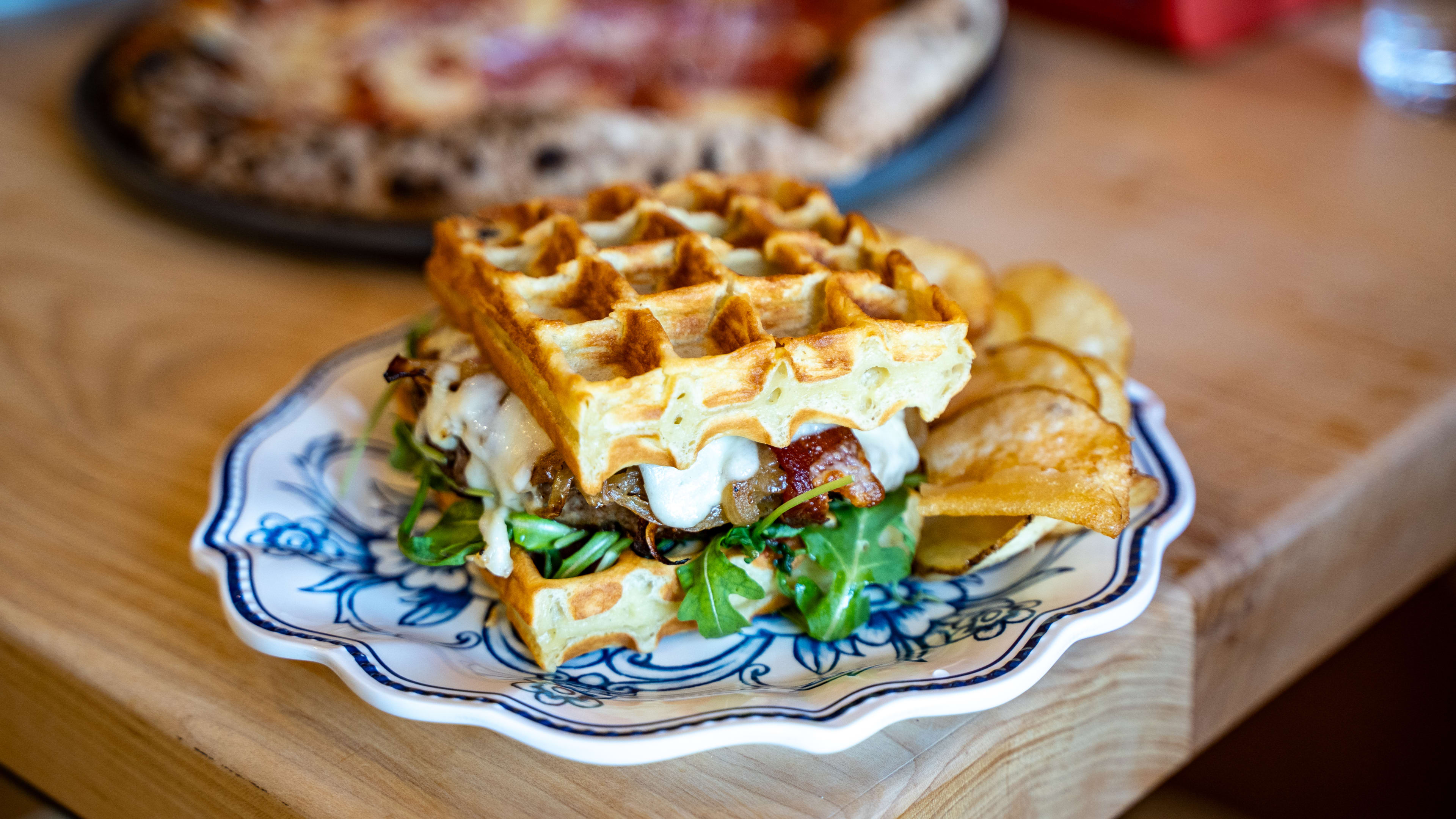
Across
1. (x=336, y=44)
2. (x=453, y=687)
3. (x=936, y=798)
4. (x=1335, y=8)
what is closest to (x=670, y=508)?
(x=453, y=687)

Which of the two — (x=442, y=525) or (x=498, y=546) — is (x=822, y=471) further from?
(x=442, y=525)

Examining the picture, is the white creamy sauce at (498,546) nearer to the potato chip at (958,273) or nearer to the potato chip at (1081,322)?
the potato chip at (958,273)

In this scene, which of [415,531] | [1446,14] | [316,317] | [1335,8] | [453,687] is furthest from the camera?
[1335,8]

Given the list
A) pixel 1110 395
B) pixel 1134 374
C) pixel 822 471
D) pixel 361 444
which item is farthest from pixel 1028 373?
pixel 361 444

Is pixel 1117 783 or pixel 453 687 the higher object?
pixel 453 687

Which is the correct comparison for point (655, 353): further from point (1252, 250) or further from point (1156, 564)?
point (1252, 250)
